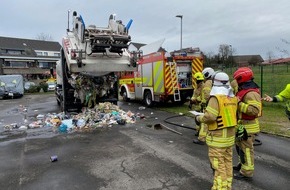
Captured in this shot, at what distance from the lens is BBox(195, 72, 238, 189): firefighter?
3.71 metres

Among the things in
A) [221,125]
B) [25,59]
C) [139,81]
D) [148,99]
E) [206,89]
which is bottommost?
[148,99]

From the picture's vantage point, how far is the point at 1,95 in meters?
23.4

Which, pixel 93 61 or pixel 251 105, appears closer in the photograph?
pixel 251 105

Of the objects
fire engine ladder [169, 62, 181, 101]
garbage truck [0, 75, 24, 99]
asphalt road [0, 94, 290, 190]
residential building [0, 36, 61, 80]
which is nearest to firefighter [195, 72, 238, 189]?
asphalt road [0, 94, 290, 190]

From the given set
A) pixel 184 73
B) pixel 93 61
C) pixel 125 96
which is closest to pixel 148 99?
pixel 184 73

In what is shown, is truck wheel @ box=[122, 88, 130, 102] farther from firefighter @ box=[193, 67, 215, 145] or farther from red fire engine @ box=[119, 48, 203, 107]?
firefighter @ box=[193, 67, 215, 145]

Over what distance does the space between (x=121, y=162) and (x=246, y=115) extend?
8.35 feet

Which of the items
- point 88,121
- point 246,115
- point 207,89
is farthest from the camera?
point 88,121

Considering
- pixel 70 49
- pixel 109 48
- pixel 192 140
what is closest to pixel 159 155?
pixel 192 140

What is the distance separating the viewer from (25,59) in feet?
161

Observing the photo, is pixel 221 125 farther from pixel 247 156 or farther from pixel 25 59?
pixel 25 59

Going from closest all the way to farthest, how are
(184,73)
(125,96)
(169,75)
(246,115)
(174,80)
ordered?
(246,115), (169,75), (174,80), (184,73), (125,96)

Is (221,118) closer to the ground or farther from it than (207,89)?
closer to the ground

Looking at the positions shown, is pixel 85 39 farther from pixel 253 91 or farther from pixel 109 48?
pixel 253 91
